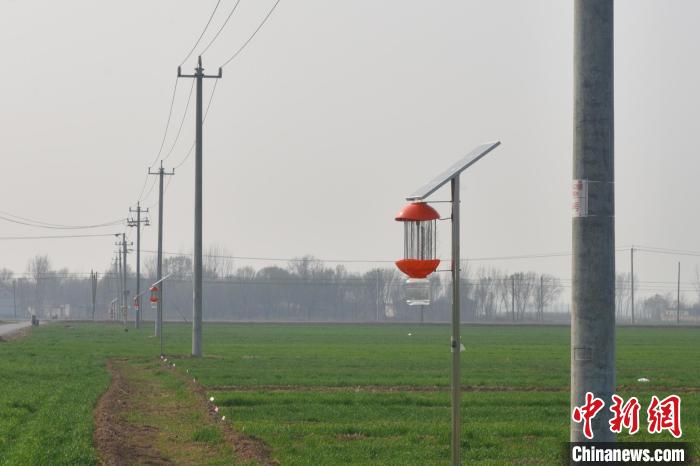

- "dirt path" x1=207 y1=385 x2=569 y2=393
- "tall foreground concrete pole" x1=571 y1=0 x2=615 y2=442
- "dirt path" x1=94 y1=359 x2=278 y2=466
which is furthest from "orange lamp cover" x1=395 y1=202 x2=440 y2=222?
"dirt path" x1=207 y1=385 x2=569 y2=393

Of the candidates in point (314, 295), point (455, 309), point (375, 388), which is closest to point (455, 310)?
point (455, 309)

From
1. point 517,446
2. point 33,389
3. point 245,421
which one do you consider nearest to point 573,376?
point 517,446


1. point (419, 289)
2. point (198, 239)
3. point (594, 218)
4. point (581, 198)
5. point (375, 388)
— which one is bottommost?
point (375, 388)

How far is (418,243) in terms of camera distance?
8.26m

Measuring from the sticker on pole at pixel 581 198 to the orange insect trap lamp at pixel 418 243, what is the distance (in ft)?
5.44

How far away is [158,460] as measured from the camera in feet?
46.1

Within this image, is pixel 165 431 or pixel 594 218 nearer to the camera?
pixel 594 218

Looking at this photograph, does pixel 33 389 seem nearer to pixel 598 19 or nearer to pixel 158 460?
pixel 158 460

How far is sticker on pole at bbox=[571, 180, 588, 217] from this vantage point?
21.8ft

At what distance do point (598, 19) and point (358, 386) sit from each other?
66.8 feet

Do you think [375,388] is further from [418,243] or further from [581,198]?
[581,198]

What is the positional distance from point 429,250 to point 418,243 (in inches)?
4.1

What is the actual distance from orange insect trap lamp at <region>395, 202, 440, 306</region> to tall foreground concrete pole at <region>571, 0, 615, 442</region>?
1685 millimetres

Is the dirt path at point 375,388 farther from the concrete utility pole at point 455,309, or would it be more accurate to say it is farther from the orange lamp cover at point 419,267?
the orange lamp cover at point 419,267
